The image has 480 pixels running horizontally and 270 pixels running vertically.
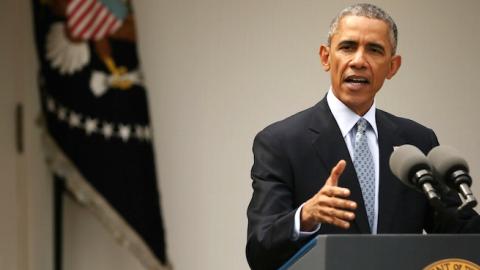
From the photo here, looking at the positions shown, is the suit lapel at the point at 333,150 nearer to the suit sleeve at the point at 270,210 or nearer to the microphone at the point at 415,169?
the suit sleeve at the point at 270,210

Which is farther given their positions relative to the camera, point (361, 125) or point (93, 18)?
point (93, 18)

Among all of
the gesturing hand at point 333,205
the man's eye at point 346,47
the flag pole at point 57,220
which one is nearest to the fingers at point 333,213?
the gesturing hand at point 333,205

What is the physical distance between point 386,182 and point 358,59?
12.9 inches

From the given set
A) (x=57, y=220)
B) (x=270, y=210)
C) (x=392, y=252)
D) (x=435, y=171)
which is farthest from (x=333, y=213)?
(x=57, y=220)

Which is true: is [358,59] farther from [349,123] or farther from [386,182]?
[386,182]

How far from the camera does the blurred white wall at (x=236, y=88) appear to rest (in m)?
5.08

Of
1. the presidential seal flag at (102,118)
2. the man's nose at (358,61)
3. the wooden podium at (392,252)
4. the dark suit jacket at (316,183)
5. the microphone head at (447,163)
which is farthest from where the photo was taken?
the presidential seal flag at (102,118)

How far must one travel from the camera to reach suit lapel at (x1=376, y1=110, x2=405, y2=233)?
110 inches

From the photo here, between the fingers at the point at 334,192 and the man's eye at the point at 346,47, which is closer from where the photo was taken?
the fingers at the point at 334,192

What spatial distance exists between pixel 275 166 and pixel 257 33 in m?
2.39

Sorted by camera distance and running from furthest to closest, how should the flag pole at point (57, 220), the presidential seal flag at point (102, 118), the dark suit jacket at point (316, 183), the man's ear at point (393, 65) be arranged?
the flag pole at point (57, 220) → the presidential seal flag at point (102, 118) → the man's ear at point (393, 65) → the dark suit jacket at point (316, 183)

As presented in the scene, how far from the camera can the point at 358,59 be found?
2.89m

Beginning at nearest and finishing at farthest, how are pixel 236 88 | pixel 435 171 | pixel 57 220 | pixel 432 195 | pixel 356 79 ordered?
pixel 432 195, pixel 435 171, pixel 356 79, pixel 57 220, pixel 236 88

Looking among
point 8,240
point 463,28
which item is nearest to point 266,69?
point 463,28
